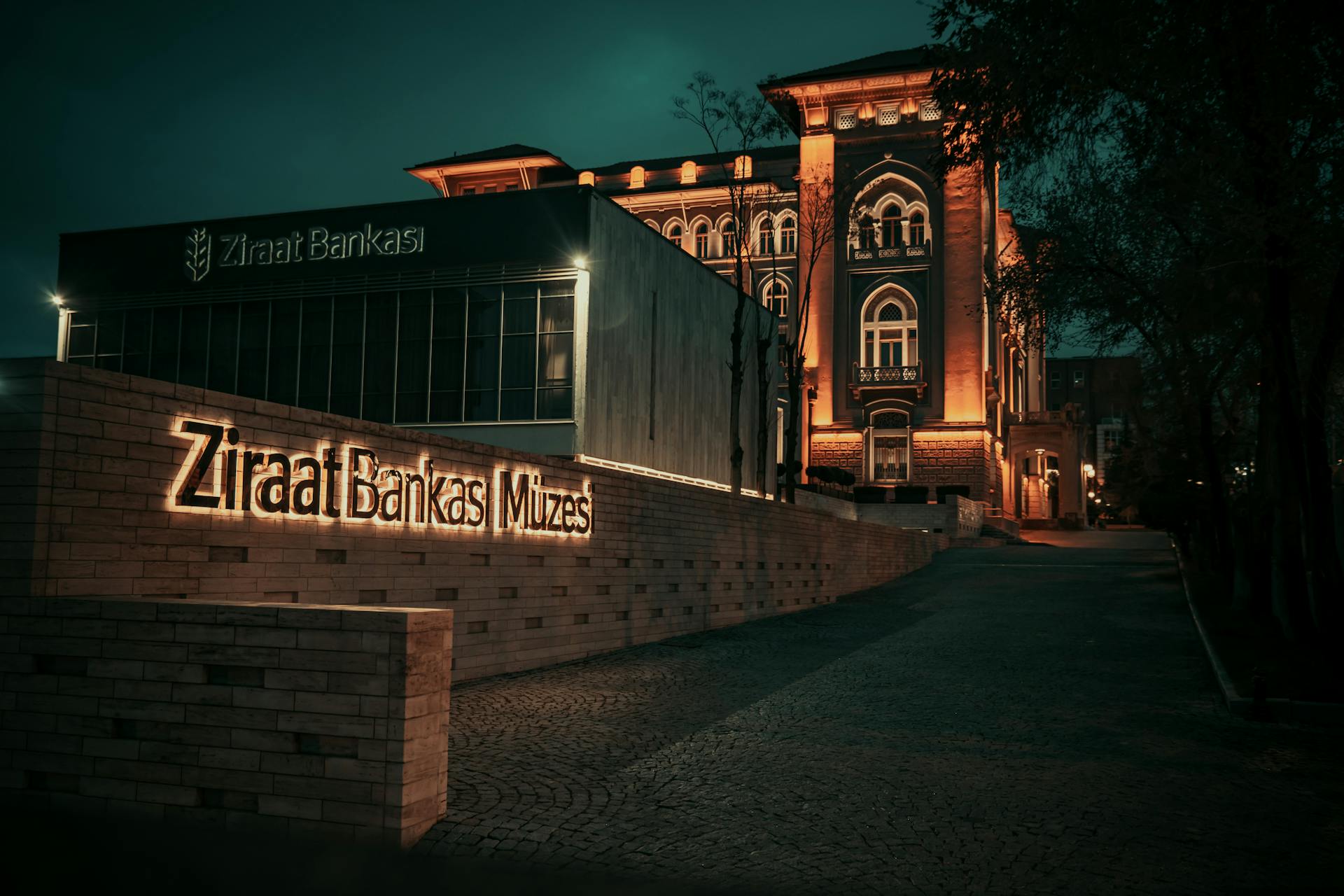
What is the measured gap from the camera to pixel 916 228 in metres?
57.8

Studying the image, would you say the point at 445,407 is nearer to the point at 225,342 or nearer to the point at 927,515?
the point at 225,342

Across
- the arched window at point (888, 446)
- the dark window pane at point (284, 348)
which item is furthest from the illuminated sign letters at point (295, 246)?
the arched window at point (888, 446)

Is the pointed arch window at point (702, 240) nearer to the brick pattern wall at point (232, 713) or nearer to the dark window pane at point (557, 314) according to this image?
the dark window pane at point (557, 314)

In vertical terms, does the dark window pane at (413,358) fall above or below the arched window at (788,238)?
below

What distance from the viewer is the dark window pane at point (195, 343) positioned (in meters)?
28.3

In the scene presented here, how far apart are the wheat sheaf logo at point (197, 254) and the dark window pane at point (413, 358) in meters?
5.36

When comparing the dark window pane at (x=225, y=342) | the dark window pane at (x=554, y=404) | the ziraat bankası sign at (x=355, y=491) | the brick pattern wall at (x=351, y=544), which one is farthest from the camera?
the dark window pane at (x=225, y=342)

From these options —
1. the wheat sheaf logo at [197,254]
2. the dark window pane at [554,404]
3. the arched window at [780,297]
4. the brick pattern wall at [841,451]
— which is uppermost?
the arched window at [780,297]

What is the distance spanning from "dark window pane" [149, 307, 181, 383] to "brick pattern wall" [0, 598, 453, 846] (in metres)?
23.9

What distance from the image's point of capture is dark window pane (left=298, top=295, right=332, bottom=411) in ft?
90.8

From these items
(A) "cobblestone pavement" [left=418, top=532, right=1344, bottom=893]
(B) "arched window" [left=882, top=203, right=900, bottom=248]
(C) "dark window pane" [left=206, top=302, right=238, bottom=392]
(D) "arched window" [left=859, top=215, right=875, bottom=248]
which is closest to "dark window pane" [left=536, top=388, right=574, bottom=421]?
(C) "dark window pane" [left=206, top=302, right=238, bottom=392]

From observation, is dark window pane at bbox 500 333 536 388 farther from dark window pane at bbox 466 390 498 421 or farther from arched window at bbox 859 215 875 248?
arched window at bbox 859 215 875 248

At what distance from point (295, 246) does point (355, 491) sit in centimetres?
1896

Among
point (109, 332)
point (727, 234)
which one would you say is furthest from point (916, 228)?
point (109, 332)
